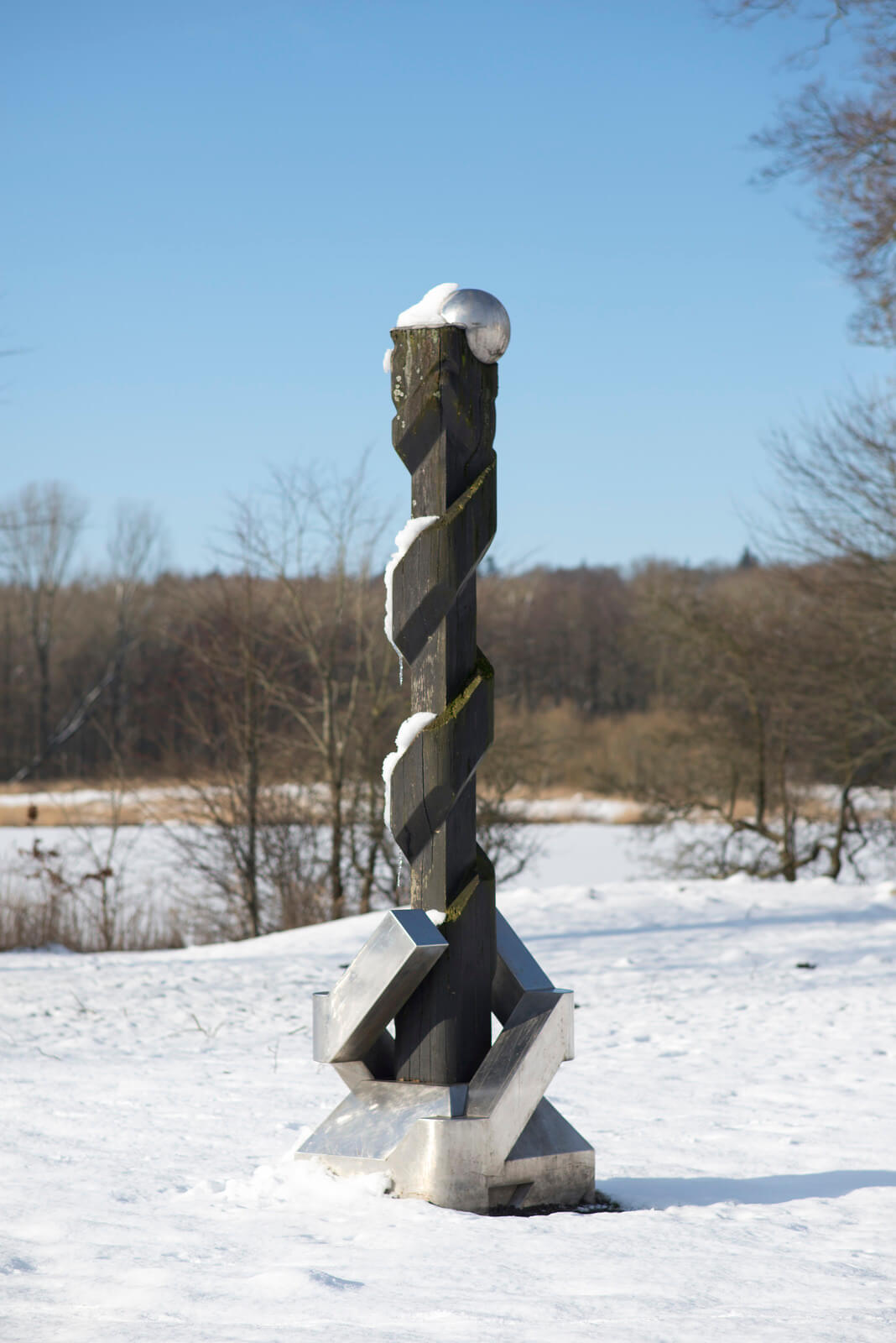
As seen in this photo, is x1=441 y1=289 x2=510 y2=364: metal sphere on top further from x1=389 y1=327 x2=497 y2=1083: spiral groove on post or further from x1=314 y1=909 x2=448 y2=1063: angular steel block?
x1=314 y1=909 x2=448 y2=1063: angular steel block

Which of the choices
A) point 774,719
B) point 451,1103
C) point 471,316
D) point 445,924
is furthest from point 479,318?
point 774,719

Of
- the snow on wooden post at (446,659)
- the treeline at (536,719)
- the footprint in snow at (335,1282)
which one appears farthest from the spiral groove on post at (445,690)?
the treeline at (536,719)

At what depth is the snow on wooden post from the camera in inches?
130

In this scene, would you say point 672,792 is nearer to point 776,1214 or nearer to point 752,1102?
point 752,1102

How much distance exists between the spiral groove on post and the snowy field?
0.45m

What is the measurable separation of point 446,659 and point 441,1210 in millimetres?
1322

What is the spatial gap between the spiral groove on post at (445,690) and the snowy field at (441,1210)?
Answer: 0.45 metres

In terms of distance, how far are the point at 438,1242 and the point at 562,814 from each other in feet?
89.2

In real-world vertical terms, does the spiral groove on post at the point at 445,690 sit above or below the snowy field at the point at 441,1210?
above

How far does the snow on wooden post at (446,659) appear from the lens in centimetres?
331

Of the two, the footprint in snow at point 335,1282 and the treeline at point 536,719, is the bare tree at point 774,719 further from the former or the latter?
the footprint in snow at point 335,1282

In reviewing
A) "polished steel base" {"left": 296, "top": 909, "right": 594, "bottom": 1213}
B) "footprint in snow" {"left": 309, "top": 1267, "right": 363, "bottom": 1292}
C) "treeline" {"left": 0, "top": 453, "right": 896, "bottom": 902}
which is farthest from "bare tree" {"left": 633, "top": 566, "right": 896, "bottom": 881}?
"footprint in snow" {"left": 309, "top": 1267, "right": 363, "bottom": 1292}

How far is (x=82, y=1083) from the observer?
527 centimetres

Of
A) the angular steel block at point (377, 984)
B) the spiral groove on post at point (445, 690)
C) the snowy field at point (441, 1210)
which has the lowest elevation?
the snowy field at point (441, 1210)
